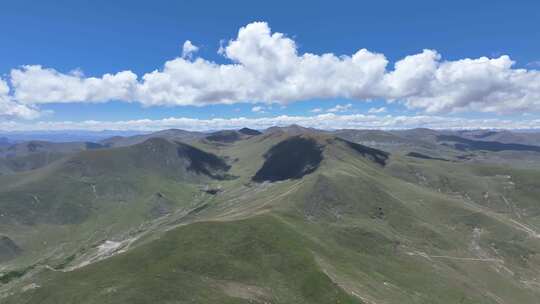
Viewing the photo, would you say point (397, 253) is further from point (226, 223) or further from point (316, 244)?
point (226, 223)

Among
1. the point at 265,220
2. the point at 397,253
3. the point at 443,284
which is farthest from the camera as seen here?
the point at 397,253

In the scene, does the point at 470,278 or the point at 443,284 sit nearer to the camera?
the point at 443,284

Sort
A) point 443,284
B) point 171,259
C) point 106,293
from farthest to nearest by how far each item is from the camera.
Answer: point 443,284 → point 171,259 → point 106,293

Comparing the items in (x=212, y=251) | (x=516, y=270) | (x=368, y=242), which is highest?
(x=212, y=251)

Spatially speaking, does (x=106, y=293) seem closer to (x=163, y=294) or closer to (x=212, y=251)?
(x=163, y=294)

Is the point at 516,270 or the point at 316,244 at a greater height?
the point at 316,244

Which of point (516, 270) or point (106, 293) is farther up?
point (106, 293)

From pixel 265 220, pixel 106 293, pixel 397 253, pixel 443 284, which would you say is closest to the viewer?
pixel 106 293

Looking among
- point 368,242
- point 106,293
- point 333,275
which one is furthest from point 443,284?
point 106,293

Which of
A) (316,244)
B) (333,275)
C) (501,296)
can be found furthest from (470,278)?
(333,275)

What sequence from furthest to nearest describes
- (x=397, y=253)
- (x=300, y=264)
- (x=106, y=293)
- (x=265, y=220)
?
(x=397, y=253), (x=265, y=220), (x=300, y=264), (x=106, y=293)
